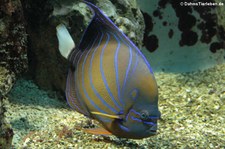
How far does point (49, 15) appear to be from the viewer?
13.3 feet

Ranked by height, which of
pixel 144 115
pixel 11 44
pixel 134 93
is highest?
pixel 11 44

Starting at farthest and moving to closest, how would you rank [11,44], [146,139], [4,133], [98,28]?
1. [146,139]
2. [11,44]
3. [4,133]
4. [98,28]

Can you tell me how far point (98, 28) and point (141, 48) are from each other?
9.49ft

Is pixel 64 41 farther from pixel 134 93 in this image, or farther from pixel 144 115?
pixel 144 115

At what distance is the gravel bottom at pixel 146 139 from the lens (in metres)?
3.16

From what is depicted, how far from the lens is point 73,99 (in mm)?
1957

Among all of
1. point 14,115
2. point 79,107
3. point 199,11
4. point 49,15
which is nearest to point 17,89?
point 14,115

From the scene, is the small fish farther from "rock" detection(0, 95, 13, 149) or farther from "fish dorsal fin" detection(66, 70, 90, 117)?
"rock" detection(0, 95, 13, 149)

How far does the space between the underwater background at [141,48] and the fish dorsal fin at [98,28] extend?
102 centimetres

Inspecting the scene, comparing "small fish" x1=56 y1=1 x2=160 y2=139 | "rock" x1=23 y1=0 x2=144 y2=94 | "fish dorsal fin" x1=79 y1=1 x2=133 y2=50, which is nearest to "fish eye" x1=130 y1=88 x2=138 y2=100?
"small fish" x1=56 y1=1 x2=160 y2=139

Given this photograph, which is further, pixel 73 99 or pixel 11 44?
pixel 11 44

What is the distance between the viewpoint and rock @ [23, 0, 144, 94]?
3994 mm

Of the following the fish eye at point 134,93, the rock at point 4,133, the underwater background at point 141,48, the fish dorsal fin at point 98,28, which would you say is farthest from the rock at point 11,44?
the fish eye at point 134,93

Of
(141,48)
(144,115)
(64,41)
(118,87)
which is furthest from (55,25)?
(144,115)
